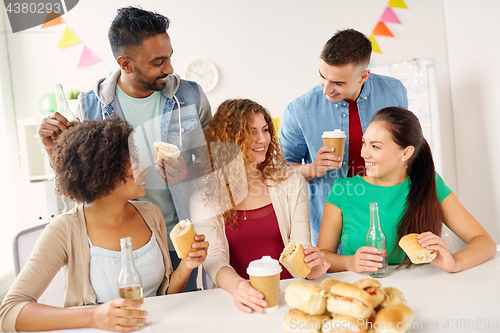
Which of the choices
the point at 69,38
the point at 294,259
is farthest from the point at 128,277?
the point at 69,38

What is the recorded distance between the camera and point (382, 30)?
11.4 ft

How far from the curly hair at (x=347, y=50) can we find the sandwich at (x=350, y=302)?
1.15m

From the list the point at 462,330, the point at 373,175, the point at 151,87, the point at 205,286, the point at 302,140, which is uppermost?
the point at 151,87

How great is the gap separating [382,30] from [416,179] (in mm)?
2453

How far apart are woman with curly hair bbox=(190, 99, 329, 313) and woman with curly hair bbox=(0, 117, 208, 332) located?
0.58 feet

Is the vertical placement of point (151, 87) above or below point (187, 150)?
above

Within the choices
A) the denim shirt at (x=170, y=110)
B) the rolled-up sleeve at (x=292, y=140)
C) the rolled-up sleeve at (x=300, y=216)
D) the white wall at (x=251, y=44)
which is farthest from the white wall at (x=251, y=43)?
the rolled-up sleeve at (x=300, y=216)

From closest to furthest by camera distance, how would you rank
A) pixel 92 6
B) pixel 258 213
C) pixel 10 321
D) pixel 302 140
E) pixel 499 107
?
pixel 10 321 < pixel 258 213 < pixel 302 140 < pixel 499 107 < pixel 92 6

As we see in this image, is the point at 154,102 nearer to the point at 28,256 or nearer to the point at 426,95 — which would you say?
the point at 28,256

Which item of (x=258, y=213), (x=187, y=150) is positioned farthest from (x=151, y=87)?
(x=258, y=213)

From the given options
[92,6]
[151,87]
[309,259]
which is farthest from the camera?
[92,6]

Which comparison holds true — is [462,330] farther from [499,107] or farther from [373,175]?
[499,107]

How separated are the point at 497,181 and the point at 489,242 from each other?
6.75 feet

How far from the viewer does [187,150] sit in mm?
1675
